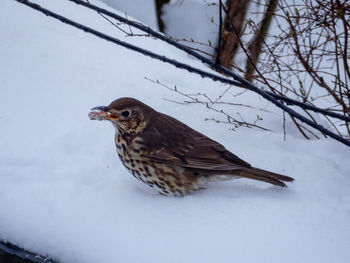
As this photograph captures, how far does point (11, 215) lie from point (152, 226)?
0.80m

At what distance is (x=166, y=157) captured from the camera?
2826mm

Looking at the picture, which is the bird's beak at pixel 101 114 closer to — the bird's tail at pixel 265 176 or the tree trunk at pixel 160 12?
the bird's tail at pixel 265 176

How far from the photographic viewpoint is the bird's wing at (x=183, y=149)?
283 cm

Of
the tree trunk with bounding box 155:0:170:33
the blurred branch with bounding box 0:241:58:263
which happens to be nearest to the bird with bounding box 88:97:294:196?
the blurred branch with bounding box 0:241:58:263

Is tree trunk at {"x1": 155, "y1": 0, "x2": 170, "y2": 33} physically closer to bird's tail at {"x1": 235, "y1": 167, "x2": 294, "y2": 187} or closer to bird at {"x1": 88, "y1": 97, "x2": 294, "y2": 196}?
bird at {"x1": 88, "y1": 97, "x2": 294, "y2": 196}

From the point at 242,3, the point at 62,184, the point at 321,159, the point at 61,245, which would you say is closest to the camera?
the point at 61,245

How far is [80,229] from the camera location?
237 centimetres

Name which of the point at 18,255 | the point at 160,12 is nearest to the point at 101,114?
the point at 18,255

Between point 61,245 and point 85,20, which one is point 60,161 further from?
point 85,20

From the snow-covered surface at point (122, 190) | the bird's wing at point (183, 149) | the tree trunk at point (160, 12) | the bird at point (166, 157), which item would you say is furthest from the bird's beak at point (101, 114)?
the tree trunk at point (160, 12)

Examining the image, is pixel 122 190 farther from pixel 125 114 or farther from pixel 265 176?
pixel 265 176

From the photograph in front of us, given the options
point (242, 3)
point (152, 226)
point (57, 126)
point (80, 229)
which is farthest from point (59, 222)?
point (242, 3)

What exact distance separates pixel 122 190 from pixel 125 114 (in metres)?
0.52

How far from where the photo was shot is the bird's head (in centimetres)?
282
